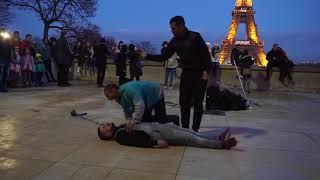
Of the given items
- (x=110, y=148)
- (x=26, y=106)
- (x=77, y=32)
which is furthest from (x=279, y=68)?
(x=77, y=32)

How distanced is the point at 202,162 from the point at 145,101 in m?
1.42

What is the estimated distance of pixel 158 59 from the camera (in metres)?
8.41

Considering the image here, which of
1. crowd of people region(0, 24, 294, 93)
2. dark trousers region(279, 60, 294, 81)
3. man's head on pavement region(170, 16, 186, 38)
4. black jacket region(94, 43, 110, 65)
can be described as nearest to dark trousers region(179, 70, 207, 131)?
man's head on pavement region(170, 16, 186, 38)

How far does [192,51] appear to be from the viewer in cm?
803

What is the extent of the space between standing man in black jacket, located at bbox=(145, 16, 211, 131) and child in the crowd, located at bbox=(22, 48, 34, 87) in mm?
9265

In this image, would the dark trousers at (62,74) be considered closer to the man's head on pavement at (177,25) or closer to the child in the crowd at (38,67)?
the child in the crowd at (38,67)

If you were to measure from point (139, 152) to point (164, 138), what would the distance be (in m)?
0.52

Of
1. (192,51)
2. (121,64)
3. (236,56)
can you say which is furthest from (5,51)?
(192,51)

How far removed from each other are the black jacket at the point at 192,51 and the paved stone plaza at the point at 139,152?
1.28 meters

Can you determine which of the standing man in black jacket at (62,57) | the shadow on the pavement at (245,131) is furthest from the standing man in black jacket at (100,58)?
the shadow on the pavement at (245,131)

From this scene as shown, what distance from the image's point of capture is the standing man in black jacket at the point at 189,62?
8000 millimetres

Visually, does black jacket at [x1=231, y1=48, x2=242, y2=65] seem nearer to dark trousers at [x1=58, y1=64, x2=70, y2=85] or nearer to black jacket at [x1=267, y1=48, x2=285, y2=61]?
black jacket at [x1=267, y1=48, x2=285, y2=61]

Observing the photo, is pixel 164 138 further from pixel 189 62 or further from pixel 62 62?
pixel 62 62

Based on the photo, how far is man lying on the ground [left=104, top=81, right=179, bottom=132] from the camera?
24.0 ft
